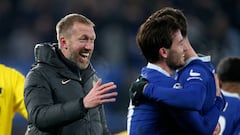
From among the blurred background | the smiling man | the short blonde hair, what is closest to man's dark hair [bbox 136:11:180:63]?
the smiling man

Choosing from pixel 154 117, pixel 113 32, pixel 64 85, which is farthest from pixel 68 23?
pixel 113 32

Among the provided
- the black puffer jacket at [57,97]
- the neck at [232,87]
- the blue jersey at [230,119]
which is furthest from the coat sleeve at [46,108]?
the neck at [232,87]

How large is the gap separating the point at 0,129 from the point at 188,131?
Result: 5.35 ft

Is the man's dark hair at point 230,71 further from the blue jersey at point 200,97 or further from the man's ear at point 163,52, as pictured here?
the man's ear at point 163,52

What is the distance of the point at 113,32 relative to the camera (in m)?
10.0

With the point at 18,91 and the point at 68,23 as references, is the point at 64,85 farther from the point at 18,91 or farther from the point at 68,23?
the point at 18,91

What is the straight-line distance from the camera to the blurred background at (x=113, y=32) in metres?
9.41

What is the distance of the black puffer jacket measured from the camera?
449 centimetres

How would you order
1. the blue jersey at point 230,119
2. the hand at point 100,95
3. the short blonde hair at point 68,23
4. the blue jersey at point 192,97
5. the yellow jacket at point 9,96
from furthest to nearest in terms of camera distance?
the yellow jacket at point 9,96
the blue jersey at point 230,119
the short blonde hair at point 68,23
the hand at point 100,95
the blue jersey at point 192,97

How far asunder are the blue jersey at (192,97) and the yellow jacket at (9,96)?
1.54 meters

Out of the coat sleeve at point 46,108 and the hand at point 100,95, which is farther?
the coat sleeve at point 46,108

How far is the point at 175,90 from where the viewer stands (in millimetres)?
4047

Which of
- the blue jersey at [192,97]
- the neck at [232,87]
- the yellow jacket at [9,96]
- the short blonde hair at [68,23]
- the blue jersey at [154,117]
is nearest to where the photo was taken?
the blue jersey at [192,97]

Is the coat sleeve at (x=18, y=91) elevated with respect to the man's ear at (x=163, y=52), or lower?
lower
